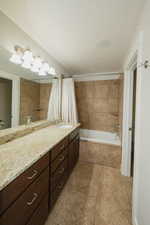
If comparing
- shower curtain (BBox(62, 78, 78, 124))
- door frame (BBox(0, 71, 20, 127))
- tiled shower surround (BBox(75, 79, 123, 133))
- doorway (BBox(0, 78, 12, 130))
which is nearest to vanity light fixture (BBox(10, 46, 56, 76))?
door frame (BBox(0, 71, 20, 127))

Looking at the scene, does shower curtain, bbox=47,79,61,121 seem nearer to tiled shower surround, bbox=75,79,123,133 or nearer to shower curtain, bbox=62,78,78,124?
shower curtain, bbox=62,78,78,124

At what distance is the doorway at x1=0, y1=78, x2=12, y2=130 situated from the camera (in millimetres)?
1298

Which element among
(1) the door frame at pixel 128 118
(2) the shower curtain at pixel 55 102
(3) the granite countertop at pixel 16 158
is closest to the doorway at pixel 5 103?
(3) the granite countertop at pixel 16 158

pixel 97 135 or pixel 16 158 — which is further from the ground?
pixel 16 158

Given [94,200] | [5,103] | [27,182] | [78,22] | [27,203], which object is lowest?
[94,200]

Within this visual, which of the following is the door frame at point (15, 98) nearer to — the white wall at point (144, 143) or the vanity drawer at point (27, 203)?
the vanity drawer at point (27, 203)

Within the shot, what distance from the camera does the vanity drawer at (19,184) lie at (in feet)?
2.07

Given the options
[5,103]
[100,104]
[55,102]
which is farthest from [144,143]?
[100,104]

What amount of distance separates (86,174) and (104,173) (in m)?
0.36

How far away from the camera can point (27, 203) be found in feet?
2.71

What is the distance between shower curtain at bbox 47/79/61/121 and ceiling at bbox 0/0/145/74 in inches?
32.2

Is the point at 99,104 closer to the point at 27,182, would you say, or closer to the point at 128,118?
the point at 128,118

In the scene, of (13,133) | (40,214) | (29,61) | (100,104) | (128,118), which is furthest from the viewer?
(100,104)

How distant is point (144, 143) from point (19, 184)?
108 centimetres
